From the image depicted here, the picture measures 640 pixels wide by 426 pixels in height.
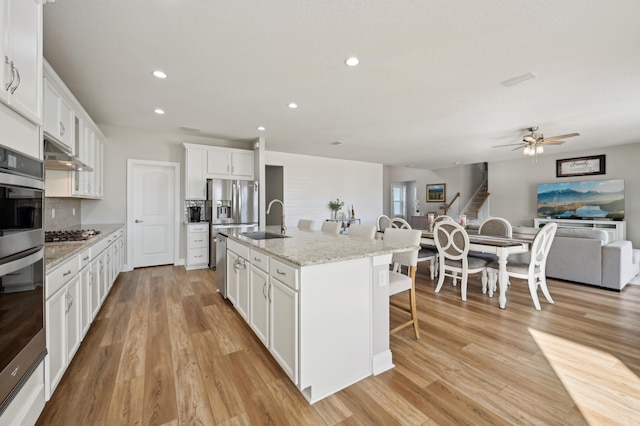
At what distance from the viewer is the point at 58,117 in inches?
98.9

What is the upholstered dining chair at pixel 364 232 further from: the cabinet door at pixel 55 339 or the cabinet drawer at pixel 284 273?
the cabinet door at pixel 55 339

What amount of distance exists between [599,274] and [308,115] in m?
4.68

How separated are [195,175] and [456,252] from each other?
4.51 metres

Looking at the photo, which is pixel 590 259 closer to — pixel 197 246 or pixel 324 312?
pixel 324 312

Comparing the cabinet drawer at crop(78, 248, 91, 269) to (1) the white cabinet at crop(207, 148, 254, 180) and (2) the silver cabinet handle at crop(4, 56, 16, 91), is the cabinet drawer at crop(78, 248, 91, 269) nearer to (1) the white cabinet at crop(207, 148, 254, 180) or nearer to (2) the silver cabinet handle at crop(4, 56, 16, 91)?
(2) the silver cabinet handle at crop(4, 56, 16, 91)

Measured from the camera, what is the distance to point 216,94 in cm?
327

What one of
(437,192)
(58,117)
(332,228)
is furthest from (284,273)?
(437,192)

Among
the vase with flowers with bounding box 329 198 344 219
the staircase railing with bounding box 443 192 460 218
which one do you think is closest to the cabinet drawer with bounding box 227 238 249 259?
the vase with flowers with bounding box 329 198 344 219

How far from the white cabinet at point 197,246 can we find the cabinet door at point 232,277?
2.13m

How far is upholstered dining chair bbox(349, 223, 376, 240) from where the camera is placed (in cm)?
281

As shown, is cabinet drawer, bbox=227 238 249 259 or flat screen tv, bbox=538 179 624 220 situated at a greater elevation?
flat screen tv, bbox=538 179 624 220

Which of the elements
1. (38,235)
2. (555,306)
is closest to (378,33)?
(38,235)

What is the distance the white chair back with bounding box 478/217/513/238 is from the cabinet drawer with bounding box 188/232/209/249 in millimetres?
4865

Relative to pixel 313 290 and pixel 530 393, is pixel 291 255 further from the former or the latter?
pixel 530 393
